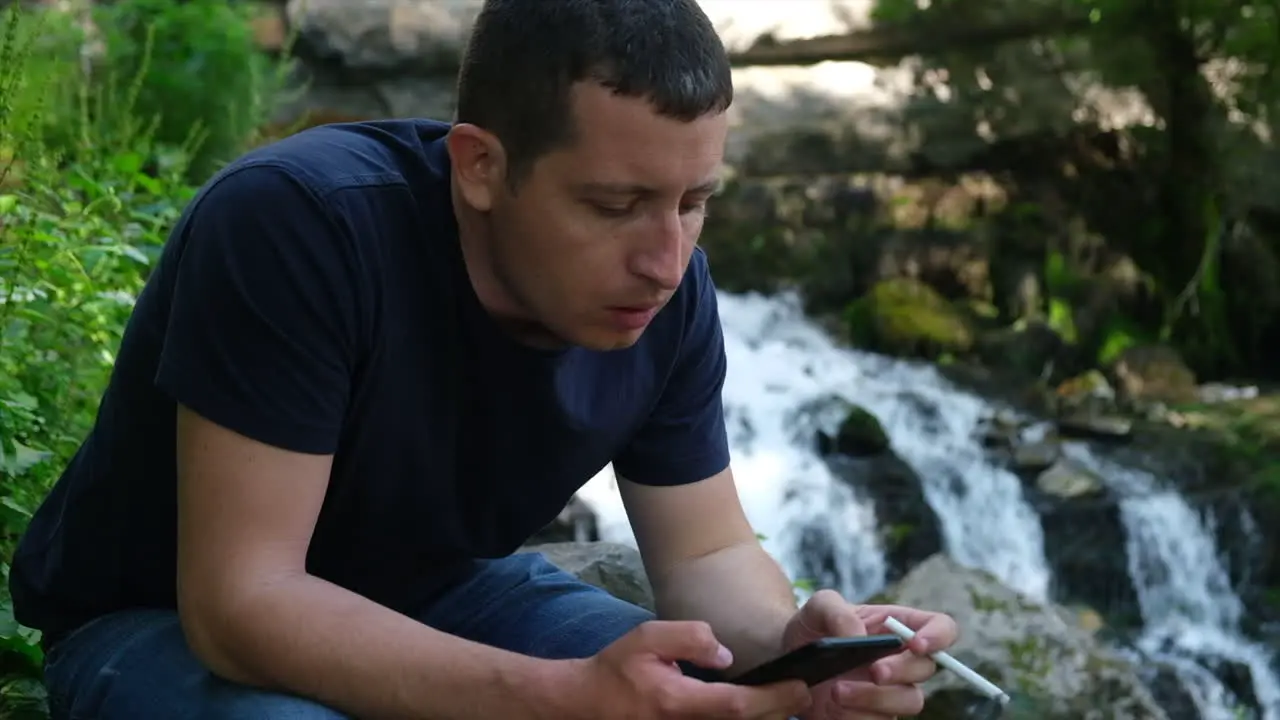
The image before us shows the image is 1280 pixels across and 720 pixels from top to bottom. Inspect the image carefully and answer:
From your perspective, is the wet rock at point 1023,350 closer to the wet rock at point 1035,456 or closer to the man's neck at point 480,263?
the wet rock at point 1035,456

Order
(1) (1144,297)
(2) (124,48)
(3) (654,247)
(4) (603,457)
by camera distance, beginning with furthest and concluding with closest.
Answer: (1) (1144,297)
(2) (124,48)
(4) (603,457)
(3) (654,247)

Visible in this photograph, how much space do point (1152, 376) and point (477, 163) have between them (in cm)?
765

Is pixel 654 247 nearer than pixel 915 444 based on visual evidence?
Yes

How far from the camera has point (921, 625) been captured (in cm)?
202

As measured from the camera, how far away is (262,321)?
1805 mm

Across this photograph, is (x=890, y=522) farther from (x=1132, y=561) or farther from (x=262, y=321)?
(x=262, y=321)

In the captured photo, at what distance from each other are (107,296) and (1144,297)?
762 cm

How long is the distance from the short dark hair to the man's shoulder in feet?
0.43

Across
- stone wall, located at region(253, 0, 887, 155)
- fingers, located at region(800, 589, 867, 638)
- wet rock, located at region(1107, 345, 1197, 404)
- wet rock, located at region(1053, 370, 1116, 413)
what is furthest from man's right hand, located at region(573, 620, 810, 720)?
stone wall, located at region(253, 0, 887, 155)

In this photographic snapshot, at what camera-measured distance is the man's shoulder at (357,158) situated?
1878mm

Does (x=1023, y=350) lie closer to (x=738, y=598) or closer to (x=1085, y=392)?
(x=1085, y=392)

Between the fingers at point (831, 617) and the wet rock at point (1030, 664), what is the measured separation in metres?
1.95

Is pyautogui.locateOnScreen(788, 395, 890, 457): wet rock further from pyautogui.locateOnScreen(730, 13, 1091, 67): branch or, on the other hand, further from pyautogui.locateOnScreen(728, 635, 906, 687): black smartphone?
pyautogui.locateOnScreen(728, 635, 906, 687): black smartphone

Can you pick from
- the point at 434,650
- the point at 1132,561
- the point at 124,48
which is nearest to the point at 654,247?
the point at 434,650
